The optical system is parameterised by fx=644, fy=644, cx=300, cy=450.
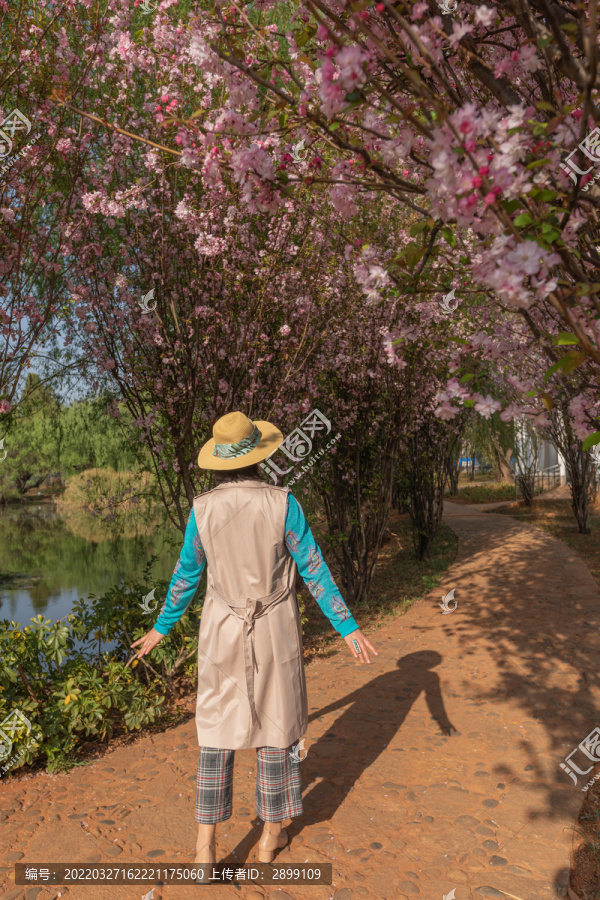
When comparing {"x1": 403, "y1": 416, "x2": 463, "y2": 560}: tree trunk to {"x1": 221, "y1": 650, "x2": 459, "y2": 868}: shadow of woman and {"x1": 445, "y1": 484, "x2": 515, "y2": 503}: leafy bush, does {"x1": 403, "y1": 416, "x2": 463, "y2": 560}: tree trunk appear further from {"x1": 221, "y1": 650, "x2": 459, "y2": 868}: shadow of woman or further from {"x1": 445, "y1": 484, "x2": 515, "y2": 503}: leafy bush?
{"x1": 445, "y1": 484, "x2": 515, "y2": 503}: leafy bush

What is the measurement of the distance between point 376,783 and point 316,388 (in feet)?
13.6

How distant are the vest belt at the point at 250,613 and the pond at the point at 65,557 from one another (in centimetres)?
603

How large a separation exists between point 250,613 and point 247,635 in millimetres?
95

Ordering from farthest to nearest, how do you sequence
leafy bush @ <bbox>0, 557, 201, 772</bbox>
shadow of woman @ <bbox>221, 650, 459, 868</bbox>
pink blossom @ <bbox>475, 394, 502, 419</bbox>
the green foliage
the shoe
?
the green foliage < leafy bush @ <bbox>0, 557, 201, 772</bbox> < shadow of woman @ <bbox>221, 650, 459, 868</bbox> < the shoe < pink blossom @ <bbox>475, 394, 502, 419</bbox>

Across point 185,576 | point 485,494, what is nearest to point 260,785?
point 185,576

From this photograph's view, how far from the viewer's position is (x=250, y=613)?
279 cm

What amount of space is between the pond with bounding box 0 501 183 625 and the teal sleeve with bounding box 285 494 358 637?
19.8 ft

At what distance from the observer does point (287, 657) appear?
112 inches

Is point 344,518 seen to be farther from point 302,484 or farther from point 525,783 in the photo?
point 525,783

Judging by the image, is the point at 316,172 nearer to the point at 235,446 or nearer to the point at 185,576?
the point at 235,446

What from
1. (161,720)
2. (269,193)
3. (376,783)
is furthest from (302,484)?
(269,193)

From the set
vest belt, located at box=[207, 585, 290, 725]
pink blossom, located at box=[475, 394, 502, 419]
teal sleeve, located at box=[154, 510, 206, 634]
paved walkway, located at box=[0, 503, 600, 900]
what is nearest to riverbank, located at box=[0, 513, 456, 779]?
paved walkway, located at box=[0, 503, 600, 900]

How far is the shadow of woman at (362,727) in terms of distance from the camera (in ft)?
11.5

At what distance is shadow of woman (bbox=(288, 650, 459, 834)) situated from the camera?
3516 millimetres
